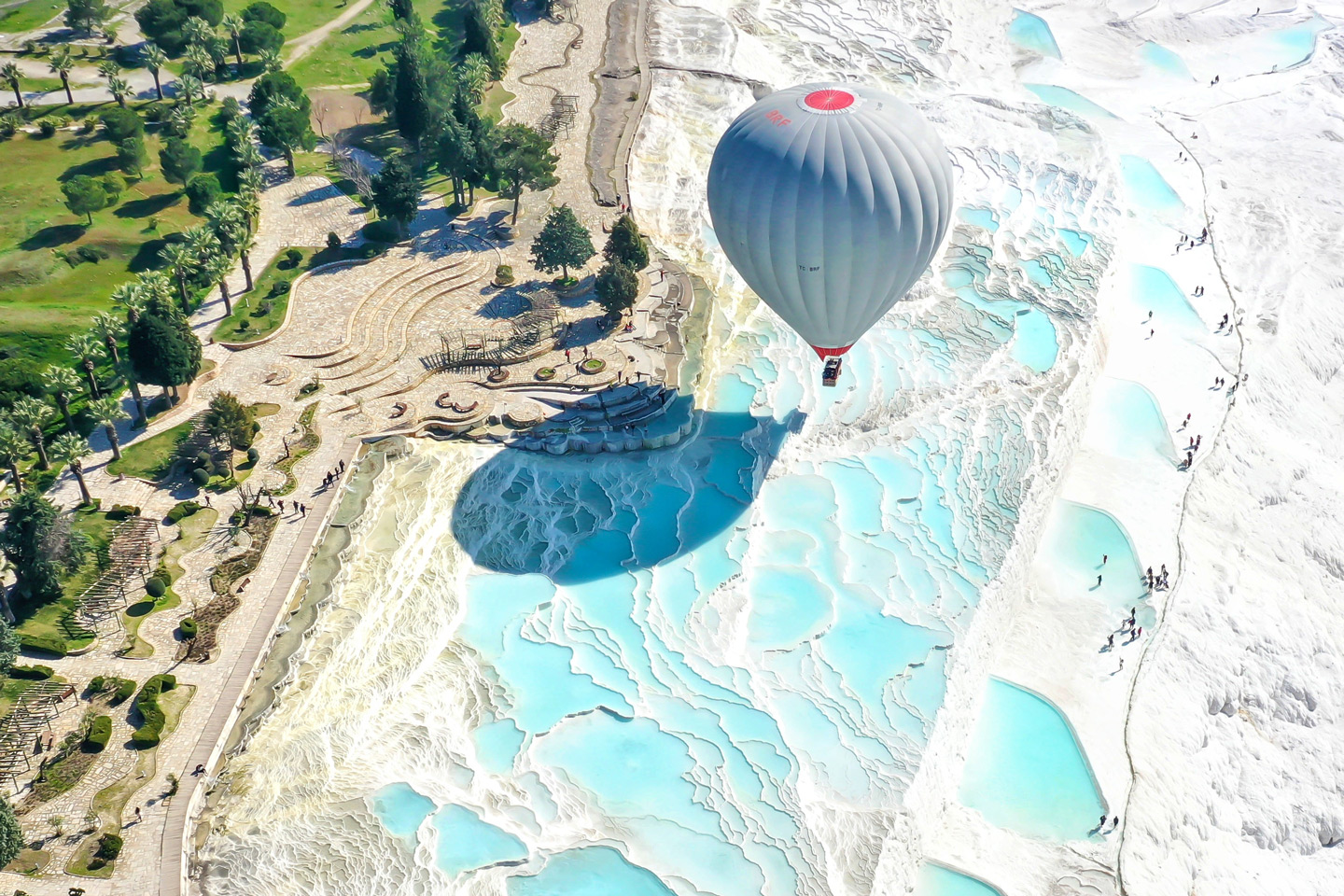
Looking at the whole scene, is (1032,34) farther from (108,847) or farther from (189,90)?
(108,847)

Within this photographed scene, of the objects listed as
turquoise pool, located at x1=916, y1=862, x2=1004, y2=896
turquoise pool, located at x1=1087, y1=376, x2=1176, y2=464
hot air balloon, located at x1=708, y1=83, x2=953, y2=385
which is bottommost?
turquoise pool, located at x1=916, y1=862, x2=1004, y2=896

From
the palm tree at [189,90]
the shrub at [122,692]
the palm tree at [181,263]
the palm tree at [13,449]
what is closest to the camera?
the shrub at [122,692]

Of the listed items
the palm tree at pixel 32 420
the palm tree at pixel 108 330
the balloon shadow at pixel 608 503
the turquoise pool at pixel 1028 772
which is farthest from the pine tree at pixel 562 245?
the turquoise pool at pixel 1028 772

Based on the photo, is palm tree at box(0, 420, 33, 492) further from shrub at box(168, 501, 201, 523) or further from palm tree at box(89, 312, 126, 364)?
shrub at box(168, 501, 201, 523)

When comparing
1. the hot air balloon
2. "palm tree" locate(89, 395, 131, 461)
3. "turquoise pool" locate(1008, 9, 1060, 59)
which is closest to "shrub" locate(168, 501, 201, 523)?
"palm tree" locate(89, 395, 131, 461)

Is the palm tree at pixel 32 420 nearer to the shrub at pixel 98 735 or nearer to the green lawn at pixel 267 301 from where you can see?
the green lawn at pixel 267 301

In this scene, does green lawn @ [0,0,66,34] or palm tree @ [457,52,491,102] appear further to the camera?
green lawn @ [0,0,66,34]
